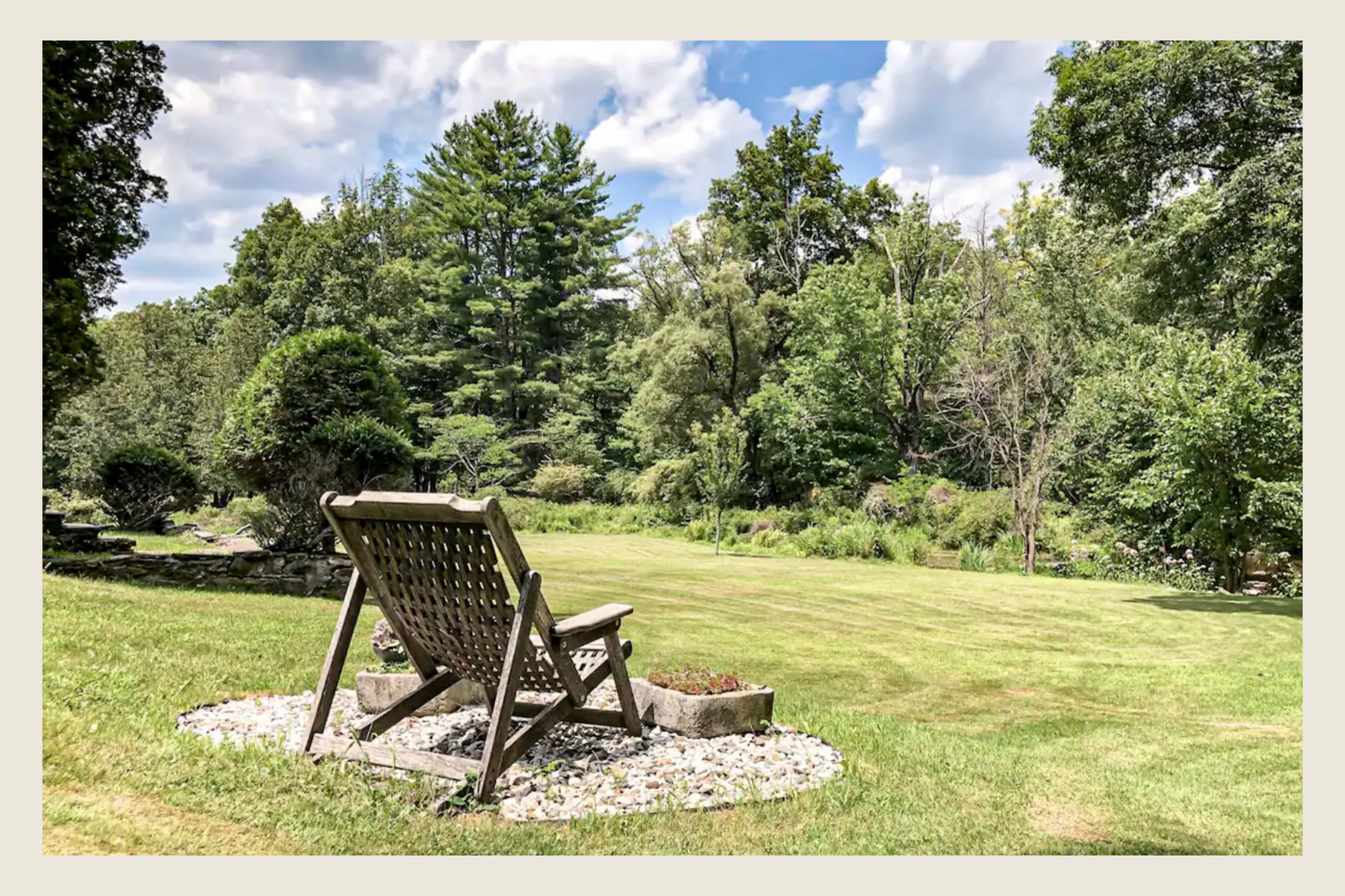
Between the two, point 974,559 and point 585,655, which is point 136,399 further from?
point 585,655

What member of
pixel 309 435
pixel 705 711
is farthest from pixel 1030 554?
pixel 705 711

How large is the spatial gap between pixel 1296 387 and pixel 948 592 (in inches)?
192

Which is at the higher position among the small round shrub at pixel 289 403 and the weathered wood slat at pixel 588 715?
the small round shrub at pixel 289 403

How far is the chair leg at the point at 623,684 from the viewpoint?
11.8 feet

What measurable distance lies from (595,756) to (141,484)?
14.1 metres

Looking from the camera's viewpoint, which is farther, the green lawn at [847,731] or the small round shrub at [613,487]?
the small round shrub at [613,487]

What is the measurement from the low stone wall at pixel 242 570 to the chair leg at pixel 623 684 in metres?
5.87

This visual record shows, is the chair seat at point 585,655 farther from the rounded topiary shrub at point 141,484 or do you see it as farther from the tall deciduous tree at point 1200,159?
the rounded topiary shrub at point 141,484

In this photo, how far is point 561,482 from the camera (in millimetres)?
24844

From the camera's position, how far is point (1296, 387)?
1104 cm

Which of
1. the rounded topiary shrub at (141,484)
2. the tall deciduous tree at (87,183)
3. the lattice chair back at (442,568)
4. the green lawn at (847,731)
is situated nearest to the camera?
the green lawn at (847,731)

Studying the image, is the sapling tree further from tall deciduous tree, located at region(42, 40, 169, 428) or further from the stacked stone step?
tall deciduous tree, located at region(42, 40, 169, 428)

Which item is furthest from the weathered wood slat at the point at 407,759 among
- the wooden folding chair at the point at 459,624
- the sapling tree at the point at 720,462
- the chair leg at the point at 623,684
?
the sapling tree at the point at 720,462
